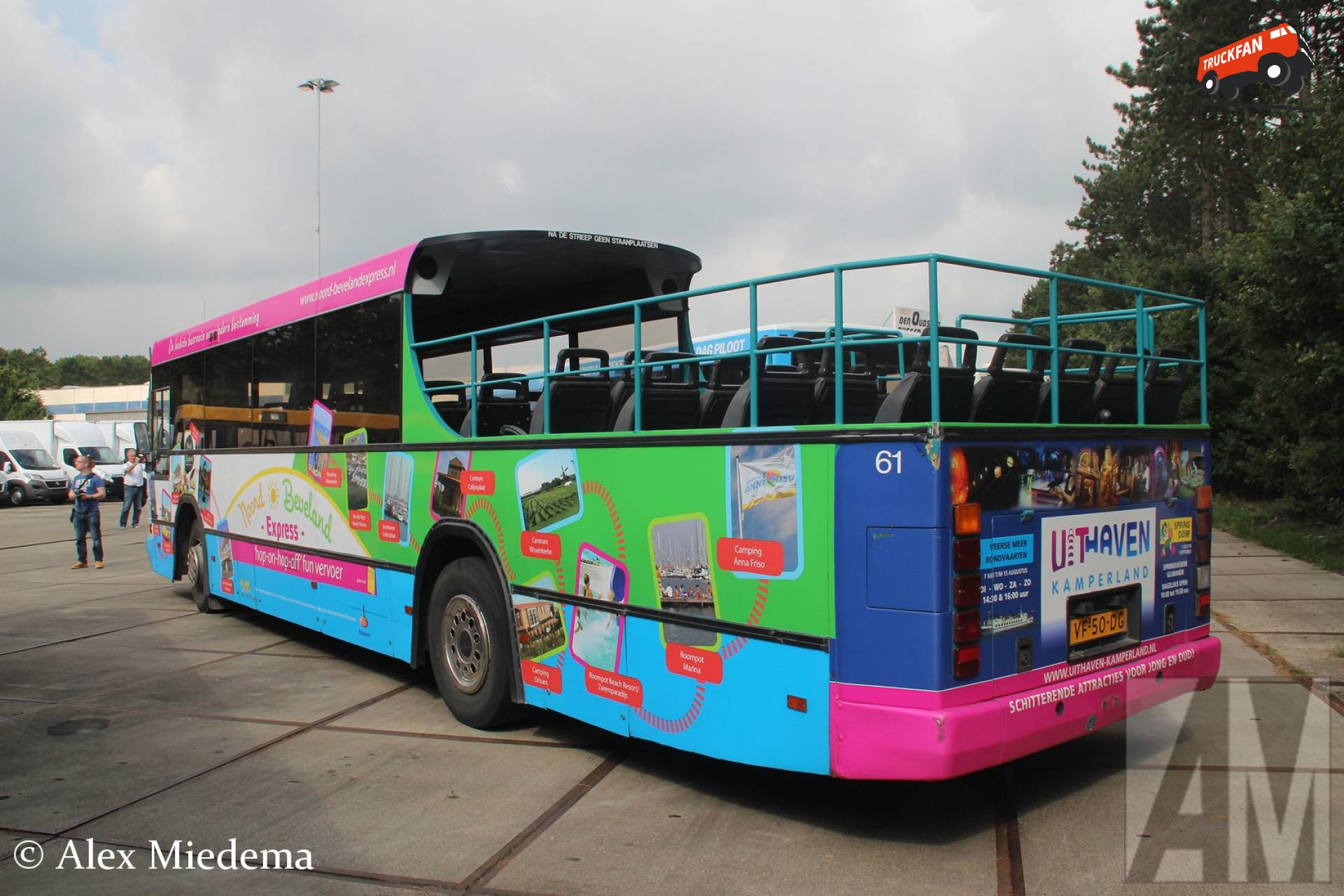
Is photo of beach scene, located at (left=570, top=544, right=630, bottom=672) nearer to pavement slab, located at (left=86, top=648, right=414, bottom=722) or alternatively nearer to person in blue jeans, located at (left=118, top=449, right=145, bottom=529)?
pavement slab, located at (left=86, top=648, right=414, bottom=722)

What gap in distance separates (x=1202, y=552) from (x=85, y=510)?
1568cm

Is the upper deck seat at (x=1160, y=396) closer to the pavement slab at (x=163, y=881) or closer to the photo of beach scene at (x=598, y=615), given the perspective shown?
the photo of beach scene at (x=598, y=615)

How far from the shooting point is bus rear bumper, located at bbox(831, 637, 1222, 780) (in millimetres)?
3977

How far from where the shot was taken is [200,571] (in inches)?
433

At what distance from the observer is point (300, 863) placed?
4312 mm

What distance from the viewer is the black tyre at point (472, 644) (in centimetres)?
611

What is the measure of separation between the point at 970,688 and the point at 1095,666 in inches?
37.8

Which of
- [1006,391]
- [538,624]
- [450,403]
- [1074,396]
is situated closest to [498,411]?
[450,403]

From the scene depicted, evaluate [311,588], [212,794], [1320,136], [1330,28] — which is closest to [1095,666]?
[212,794]

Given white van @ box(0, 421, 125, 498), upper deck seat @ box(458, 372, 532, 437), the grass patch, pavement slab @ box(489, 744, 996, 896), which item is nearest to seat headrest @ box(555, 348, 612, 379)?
upper deck seat @ box(458, 372, 532, 437)

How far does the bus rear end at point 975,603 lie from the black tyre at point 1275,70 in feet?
52.8

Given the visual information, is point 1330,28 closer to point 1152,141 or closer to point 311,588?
point 1152,141

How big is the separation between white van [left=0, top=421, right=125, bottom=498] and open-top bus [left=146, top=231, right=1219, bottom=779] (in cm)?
3285

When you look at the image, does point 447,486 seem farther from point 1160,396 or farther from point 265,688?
point 1160,396
